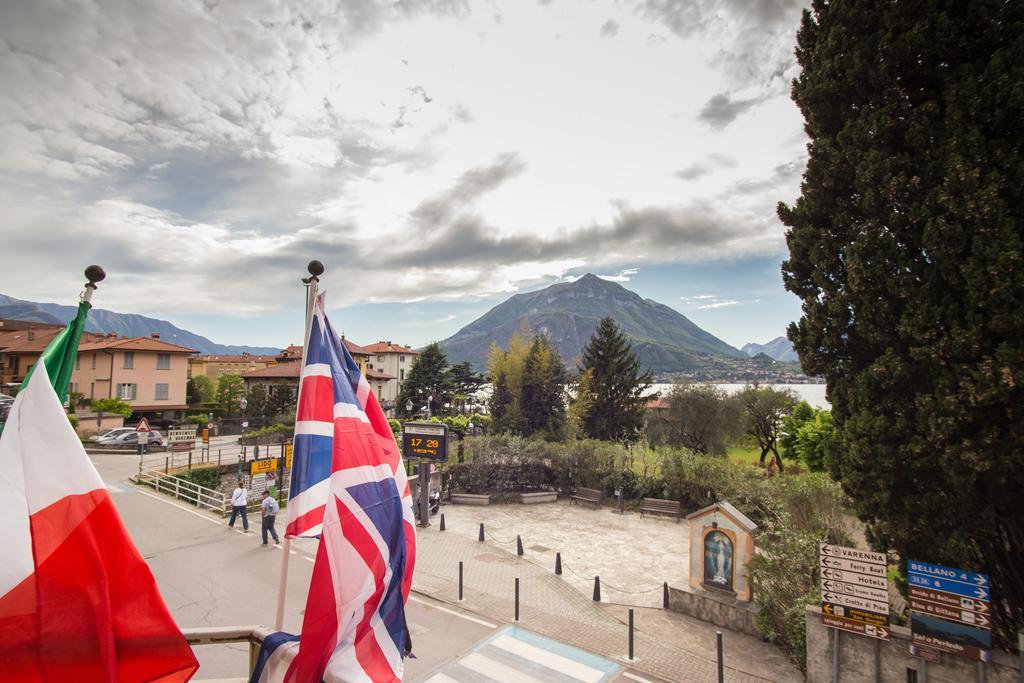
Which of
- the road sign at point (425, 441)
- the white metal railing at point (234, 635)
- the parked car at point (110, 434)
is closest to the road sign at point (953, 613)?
the white metal railing at point (234, 635)

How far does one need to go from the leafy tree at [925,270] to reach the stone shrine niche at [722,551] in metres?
3.74

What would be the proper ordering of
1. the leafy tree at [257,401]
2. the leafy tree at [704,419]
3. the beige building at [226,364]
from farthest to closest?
1. the beige building at [226,364]
2. the leafy tree at [257,401]
3. the leafy tree at [704,419]

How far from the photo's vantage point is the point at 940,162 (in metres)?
8.02

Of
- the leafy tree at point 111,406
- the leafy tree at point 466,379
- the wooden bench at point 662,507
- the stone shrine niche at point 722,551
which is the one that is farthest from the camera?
the leafy tree at point 466,379

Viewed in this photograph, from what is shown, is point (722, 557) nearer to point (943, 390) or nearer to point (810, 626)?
point (810, 626)

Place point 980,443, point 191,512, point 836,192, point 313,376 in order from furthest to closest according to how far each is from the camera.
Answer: point 191,512 → point 836,192 → point 980,443 → point 313,376

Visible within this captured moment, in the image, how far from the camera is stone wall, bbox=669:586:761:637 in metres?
11.6

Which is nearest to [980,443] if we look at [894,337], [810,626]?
[894,337]

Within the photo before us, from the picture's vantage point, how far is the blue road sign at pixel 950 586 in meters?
7.64

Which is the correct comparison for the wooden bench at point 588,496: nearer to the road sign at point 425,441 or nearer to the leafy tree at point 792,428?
the road sign at point 425,441

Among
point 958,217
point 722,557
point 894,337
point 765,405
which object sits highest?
point 958,217

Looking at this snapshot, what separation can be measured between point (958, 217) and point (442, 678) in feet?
37.0

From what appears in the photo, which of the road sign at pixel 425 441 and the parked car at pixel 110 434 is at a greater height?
the road sign at pixel 425 441

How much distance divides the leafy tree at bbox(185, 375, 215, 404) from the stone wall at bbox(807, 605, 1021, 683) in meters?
65.2
